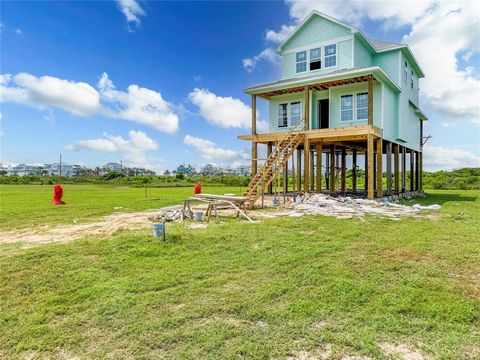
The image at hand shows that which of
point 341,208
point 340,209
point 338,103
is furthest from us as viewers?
point 338,103

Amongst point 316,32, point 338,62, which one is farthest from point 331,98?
point 316,32

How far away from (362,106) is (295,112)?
355cm

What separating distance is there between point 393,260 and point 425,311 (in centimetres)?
197

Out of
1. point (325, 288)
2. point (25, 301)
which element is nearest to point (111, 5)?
point (25, 301)

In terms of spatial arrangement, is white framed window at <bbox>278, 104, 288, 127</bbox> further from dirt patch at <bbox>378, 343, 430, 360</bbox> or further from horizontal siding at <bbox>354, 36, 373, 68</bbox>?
dirt patch at <bbox>378, 343, 430, 360</bbox>

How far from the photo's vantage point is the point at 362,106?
53.1ft

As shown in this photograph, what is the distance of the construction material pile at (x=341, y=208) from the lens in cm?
1121

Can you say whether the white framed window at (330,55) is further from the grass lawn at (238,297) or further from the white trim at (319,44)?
the grass lawn at (238,297)

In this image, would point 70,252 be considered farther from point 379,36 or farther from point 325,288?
point 379,36

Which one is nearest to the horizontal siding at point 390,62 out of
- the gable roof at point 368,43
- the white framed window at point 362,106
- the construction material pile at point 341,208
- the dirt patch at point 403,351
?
the gable roof at point 368,43

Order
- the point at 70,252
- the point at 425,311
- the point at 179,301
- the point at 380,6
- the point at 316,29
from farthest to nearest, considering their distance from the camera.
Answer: the point at 316,29 < the point at 380,6 < the point at 70,252 < the point at 179,301 < the point at 425,311

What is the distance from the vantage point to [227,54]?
24.7 metres

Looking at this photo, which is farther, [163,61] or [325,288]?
[163,61]

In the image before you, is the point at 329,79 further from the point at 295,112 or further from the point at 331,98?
the point at 295,112
